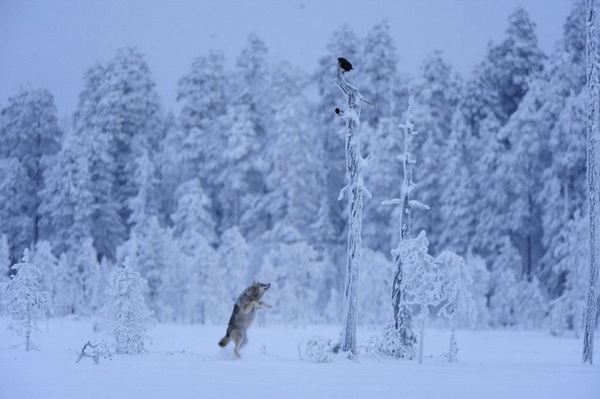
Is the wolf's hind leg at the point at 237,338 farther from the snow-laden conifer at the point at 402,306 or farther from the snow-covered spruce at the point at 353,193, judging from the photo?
the snow-laden conifer at the point at 402,306

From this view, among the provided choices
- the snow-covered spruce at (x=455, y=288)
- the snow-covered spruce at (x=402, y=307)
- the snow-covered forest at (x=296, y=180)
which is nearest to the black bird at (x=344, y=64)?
the snow-covered spruce at (x=402, y=307)

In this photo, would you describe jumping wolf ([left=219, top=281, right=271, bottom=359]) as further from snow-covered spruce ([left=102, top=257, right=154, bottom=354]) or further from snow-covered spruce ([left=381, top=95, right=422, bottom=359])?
snow-covered spruce ([left=381, top=95, right=422, bottom=359])

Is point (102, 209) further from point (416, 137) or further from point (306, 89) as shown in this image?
point (416, 137)

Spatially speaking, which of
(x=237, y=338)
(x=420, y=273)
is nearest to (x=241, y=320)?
(x=237, y=338)

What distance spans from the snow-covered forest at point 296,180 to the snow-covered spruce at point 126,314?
1418 cm

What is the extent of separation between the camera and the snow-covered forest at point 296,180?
29.6 m

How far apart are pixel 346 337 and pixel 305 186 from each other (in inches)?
860

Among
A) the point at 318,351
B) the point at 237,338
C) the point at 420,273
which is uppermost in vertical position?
the point at 420,273

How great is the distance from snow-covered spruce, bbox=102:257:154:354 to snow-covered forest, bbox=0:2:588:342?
14.2 metres

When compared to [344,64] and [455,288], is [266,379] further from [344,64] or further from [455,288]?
[344,64]

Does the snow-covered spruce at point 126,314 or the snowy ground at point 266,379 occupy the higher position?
the snow-covered spruce at point 126,314

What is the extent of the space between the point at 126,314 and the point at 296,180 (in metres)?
21.7

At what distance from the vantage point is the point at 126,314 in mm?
14492

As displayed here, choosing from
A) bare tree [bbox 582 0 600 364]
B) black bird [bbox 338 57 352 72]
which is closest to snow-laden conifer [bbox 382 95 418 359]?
black bird [bbox 338 57 352 72]
